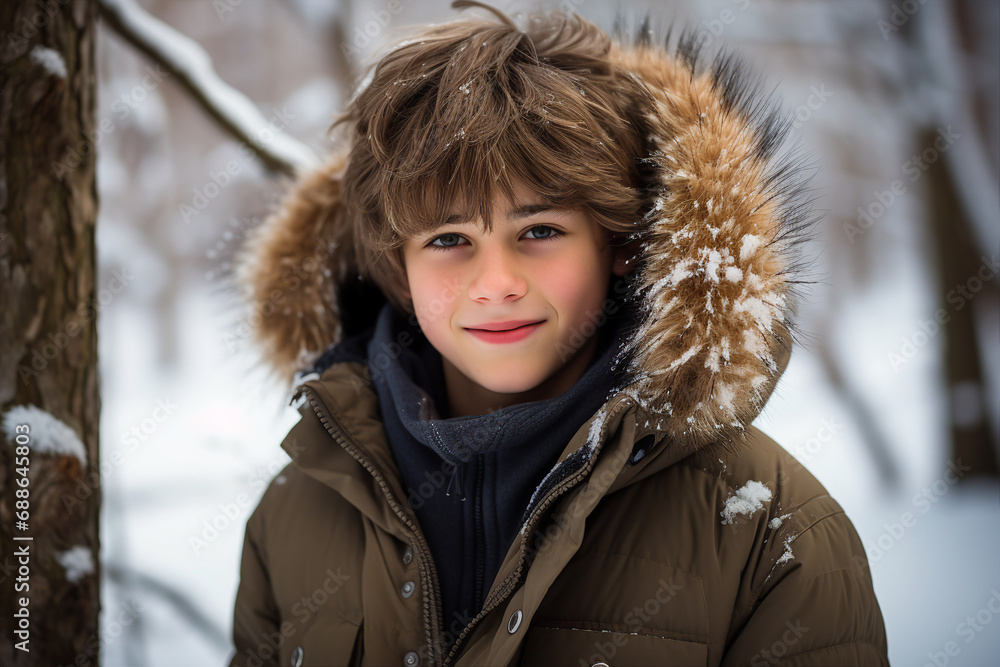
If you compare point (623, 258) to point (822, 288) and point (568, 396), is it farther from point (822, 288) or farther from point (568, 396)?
point (822, 288)

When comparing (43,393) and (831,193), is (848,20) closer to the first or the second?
(831,193)

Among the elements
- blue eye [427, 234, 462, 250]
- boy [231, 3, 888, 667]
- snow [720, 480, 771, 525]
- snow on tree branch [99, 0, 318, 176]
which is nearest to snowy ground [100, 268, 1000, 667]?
snow [720, 480, 771, 525]

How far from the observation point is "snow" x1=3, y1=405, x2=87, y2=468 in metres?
1.57

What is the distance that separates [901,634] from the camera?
8.91 feet

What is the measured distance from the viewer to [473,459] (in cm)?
149

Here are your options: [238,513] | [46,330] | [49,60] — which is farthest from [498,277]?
[238,513]

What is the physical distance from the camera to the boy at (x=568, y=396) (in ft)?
3.89

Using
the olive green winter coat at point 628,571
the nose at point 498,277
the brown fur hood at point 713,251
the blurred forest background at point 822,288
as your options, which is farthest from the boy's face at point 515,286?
the blurred forest background at point 822,288

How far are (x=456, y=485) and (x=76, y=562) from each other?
1092 mm

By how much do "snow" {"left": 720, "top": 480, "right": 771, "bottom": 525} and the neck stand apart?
447 mm

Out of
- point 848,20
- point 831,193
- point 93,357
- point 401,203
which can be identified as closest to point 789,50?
point 848,20

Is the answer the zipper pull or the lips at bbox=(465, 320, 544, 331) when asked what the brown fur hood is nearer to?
the lips at bbox=(465, 320, 544, 331)

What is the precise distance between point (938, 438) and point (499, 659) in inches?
167

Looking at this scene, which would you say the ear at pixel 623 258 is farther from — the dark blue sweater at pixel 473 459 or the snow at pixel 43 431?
the snow at pixel 43 431
